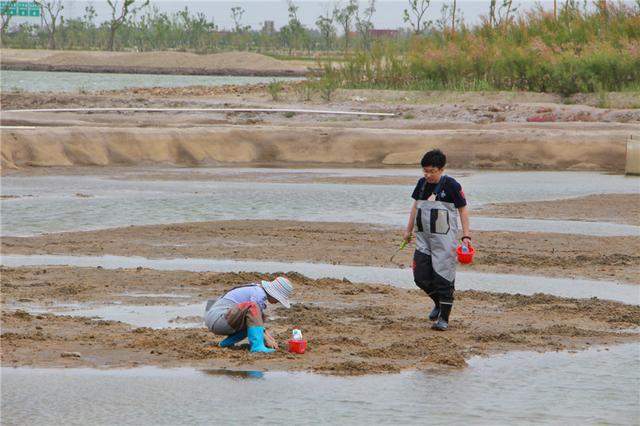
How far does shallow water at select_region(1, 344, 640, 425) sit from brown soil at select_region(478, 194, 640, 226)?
1007 centimetres

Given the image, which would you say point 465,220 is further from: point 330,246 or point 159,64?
point 159,64

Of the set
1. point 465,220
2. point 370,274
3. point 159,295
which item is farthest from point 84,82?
point 465,220

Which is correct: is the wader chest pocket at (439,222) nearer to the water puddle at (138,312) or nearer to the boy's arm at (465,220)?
the boy's arm at (465,220)

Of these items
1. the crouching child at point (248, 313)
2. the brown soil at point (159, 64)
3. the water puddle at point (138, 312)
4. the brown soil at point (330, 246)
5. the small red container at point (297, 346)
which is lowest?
the brown soil at point (159, 64)

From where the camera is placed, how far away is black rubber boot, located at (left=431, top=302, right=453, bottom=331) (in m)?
11.3

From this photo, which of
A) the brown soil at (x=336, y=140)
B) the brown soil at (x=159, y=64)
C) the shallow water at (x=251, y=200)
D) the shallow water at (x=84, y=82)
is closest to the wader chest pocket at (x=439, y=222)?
the shallow water at (x=251, y=200)

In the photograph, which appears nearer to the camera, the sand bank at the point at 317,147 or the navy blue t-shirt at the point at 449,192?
the navy blue t-shirt at the point at 449,192

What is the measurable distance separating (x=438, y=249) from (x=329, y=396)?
8.26ft

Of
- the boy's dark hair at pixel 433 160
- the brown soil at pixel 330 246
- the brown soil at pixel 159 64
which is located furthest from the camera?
the brown soil at pixel 159 64

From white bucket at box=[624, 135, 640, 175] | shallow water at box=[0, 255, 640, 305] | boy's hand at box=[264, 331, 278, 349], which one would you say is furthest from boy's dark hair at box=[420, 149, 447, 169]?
white bucket at box=[624, 135, 640, 175]

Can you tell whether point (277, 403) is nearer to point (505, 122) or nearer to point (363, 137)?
point (363, 137)

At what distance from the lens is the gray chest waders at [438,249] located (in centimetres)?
1125

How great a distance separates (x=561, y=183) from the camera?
25.8m

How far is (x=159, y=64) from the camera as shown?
98688 mm
